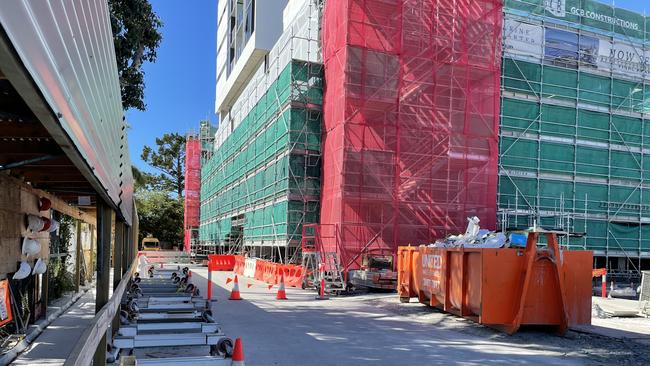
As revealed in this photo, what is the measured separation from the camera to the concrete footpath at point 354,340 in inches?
339

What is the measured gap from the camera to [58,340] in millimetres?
9539

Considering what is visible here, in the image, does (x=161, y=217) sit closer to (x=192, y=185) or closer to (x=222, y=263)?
(x=192, y=185)

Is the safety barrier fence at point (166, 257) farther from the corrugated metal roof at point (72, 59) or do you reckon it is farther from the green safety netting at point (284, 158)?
the corrugated metal roof at point (72, 59)

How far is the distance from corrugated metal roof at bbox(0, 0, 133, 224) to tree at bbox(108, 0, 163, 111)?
845 centimetres

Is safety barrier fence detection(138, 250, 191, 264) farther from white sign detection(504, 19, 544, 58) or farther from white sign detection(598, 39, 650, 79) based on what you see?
white sign detection(598, 39, 650, 79)

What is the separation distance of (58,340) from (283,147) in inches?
693

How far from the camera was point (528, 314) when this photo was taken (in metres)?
10.9

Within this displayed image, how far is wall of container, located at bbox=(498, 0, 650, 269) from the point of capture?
1096 inches

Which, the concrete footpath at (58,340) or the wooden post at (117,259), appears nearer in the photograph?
the wooden post at (117,259)

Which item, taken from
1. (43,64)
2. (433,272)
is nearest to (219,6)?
(433,272)

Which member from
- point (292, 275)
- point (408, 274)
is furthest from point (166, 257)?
point (408, 274)

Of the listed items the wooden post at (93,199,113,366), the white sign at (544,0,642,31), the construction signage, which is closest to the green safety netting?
the construction signage

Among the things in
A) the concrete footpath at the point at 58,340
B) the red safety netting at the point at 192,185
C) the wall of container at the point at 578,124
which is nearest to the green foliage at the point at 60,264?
the concrete footpath at the point at 58,340

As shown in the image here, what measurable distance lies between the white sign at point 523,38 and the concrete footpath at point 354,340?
18.6 m
